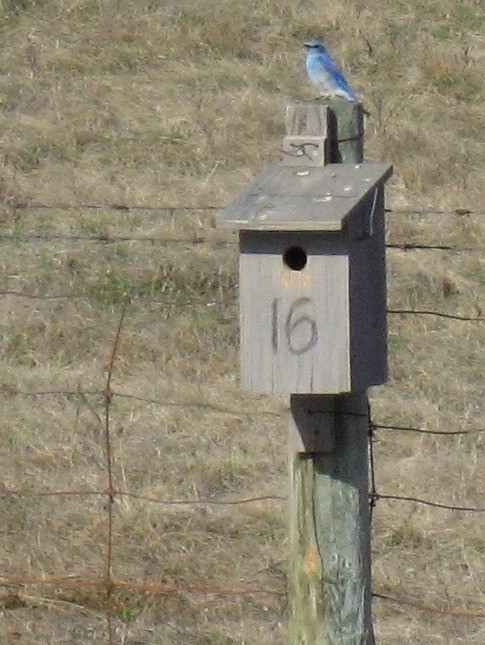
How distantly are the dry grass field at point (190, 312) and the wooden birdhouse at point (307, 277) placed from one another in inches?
33.5

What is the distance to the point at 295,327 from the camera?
3.53 meters

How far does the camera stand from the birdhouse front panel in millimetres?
3471

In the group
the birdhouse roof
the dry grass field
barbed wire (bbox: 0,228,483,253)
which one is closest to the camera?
the birdhouse roof

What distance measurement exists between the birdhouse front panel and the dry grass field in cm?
84

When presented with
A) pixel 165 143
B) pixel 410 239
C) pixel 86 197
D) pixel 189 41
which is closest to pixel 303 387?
pixel 410 239

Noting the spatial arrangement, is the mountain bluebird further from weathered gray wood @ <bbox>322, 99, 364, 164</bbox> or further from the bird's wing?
weathered gray wood @ <bbox>322, 99, 364, 164</bbox>

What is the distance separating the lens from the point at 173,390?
21.3ft

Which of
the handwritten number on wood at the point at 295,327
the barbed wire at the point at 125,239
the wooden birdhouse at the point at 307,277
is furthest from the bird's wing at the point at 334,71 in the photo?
the handwritten number on wood at the point at 295,327

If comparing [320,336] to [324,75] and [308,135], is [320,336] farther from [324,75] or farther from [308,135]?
Result: [324,75]

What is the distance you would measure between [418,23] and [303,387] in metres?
6.82

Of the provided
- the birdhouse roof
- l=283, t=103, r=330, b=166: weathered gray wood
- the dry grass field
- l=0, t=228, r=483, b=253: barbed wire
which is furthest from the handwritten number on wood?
l=0, t=228, r=483, b=253: barbed wire

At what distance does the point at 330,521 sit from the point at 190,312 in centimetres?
367

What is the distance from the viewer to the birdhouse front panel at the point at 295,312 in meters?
3.47

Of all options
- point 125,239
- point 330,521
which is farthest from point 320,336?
point 125,239
